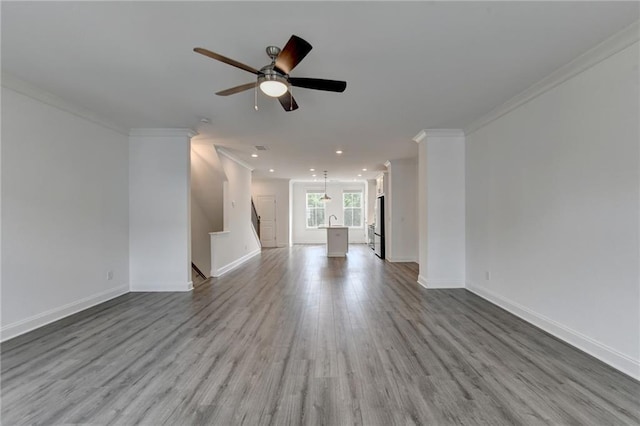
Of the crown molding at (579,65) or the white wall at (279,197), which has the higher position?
the crown molding at (579,65)

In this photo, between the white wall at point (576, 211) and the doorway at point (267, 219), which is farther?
the doorway at point (267, 219)

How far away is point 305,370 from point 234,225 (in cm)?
533

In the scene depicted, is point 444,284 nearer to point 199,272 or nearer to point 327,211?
point 199,272

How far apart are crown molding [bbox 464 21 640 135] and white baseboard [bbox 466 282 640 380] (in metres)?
2.50

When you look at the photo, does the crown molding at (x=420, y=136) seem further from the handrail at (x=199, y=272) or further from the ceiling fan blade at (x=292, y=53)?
Answer: the handrail at (x=199, y=272)

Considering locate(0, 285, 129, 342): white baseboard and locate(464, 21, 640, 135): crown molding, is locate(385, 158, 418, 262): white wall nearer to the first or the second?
locate(464, 21, 640, 135): crown molding

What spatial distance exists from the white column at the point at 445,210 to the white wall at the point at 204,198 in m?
4.44

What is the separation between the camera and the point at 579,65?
2.56 metres

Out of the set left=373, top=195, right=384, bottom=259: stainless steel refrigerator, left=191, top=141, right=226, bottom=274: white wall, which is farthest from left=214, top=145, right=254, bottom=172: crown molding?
left=373, top=195, right=384, bottom=259: stainless steel refrigerator

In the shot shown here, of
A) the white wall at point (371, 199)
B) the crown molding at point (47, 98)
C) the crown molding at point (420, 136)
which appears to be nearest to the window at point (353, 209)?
the white wall at point (371, 199)

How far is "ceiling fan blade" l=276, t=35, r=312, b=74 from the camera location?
185cm

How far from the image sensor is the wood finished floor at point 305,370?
5.91 feet

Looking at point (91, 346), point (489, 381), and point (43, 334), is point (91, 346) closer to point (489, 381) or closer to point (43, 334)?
point (43, 334)

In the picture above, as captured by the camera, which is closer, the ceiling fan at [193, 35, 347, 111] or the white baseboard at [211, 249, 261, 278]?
the ceiling fan at [193, 35, 347, 111]
